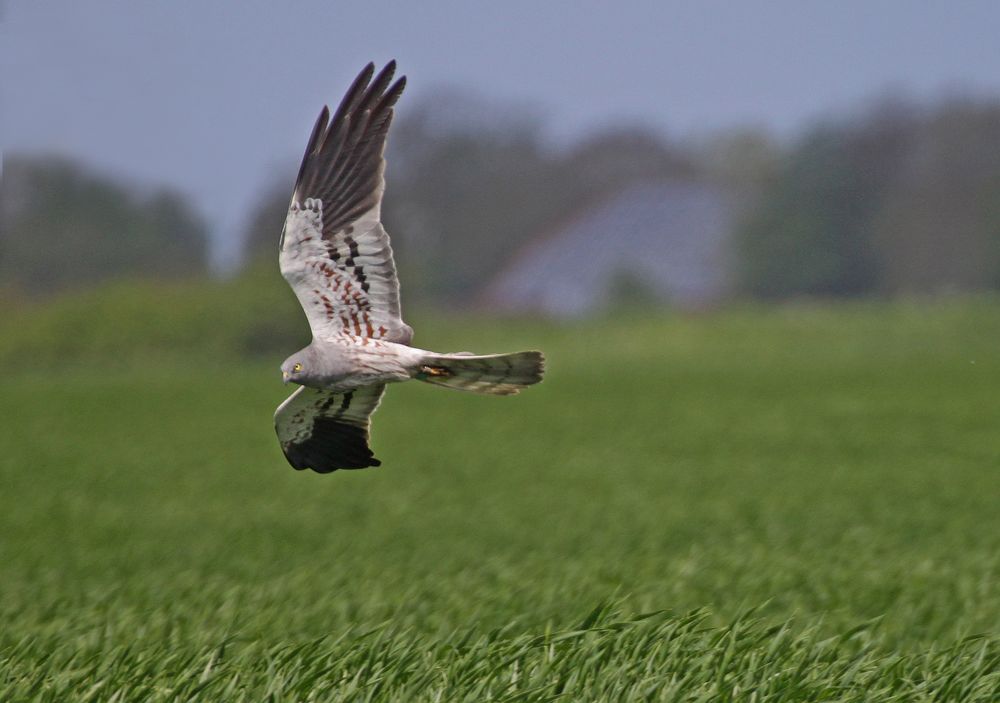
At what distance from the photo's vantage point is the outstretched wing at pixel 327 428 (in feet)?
14.1

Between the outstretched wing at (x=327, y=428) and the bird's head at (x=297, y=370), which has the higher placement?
the bird's head at (x=297, y=370)

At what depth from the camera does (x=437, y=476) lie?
714 inches

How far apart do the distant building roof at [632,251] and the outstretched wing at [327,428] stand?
8183 cm

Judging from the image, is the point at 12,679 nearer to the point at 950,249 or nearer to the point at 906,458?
the point at 906,458

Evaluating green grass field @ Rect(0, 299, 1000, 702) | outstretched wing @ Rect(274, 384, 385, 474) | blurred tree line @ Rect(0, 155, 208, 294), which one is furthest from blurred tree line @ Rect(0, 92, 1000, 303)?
outstretched wing @ Rect(274, 384, 385, 474)

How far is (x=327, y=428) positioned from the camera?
4.37 m

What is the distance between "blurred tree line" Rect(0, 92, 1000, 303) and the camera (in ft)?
220

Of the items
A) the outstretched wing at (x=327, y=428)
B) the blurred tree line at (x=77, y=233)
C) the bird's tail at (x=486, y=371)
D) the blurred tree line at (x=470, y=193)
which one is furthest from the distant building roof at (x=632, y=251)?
the bird's tail at (x=486, y=371)

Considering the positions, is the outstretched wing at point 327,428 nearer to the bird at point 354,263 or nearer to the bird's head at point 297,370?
the bird at point 354,263

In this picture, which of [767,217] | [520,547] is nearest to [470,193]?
[767,217]

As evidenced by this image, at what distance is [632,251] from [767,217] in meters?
34.6

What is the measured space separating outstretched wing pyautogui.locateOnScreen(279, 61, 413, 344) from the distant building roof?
82030 millimetres

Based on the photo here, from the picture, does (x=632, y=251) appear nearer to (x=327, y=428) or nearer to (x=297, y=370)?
(x=327, y=428)

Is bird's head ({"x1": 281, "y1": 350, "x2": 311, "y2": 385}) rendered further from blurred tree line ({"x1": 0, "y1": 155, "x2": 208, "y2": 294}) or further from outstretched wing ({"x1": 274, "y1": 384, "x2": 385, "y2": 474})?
blurred tree line ({"x1": 0, "y1": 155, "x2": 208, "y2": 294})
